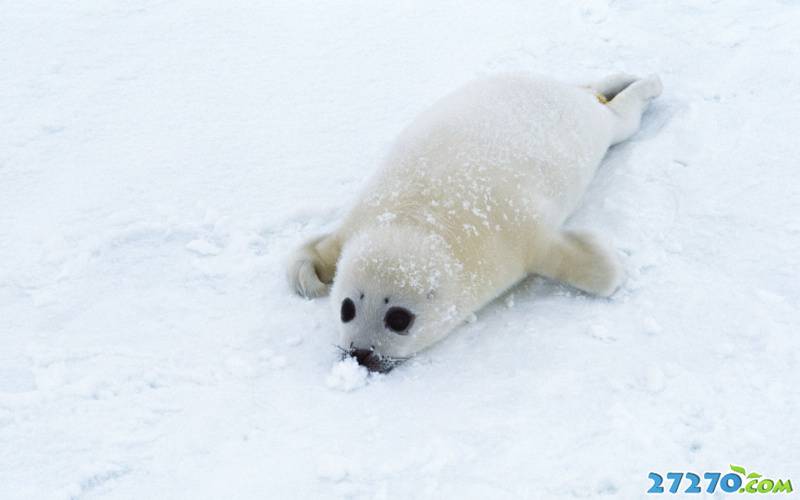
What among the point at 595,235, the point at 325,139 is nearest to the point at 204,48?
the point at 325,139

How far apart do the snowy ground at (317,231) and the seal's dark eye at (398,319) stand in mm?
153

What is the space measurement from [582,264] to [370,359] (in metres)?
0.90

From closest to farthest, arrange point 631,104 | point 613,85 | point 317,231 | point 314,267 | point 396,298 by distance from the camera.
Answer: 1. point 396,298
2. point 314,267
3. point 317,231
4. point 631,104
5. point 613,85

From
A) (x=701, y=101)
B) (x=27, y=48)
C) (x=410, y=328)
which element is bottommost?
(x=27, y=48)

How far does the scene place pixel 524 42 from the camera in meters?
A: 4.64

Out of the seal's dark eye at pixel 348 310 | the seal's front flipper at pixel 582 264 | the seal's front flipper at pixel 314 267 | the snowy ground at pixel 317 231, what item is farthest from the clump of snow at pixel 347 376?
the seal's front flipper at pixel 582 264

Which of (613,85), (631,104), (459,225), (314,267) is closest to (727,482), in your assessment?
(459,225)

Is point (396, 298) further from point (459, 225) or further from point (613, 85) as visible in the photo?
point (613, 85)

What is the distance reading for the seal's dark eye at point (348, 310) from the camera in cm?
256

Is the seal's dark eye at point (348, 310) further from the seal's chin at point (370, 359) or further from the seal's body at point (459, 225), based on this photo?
the seal's chin at point (370, 359)

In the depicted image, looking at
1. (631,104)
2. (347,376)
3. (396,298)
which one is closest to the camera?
(347,376)

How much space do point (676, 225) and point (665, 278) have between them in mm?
375

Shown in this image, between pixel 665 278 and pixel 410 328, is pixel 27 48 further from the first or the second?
pixel 665 278

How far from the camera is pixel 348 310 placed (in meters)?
2.57
